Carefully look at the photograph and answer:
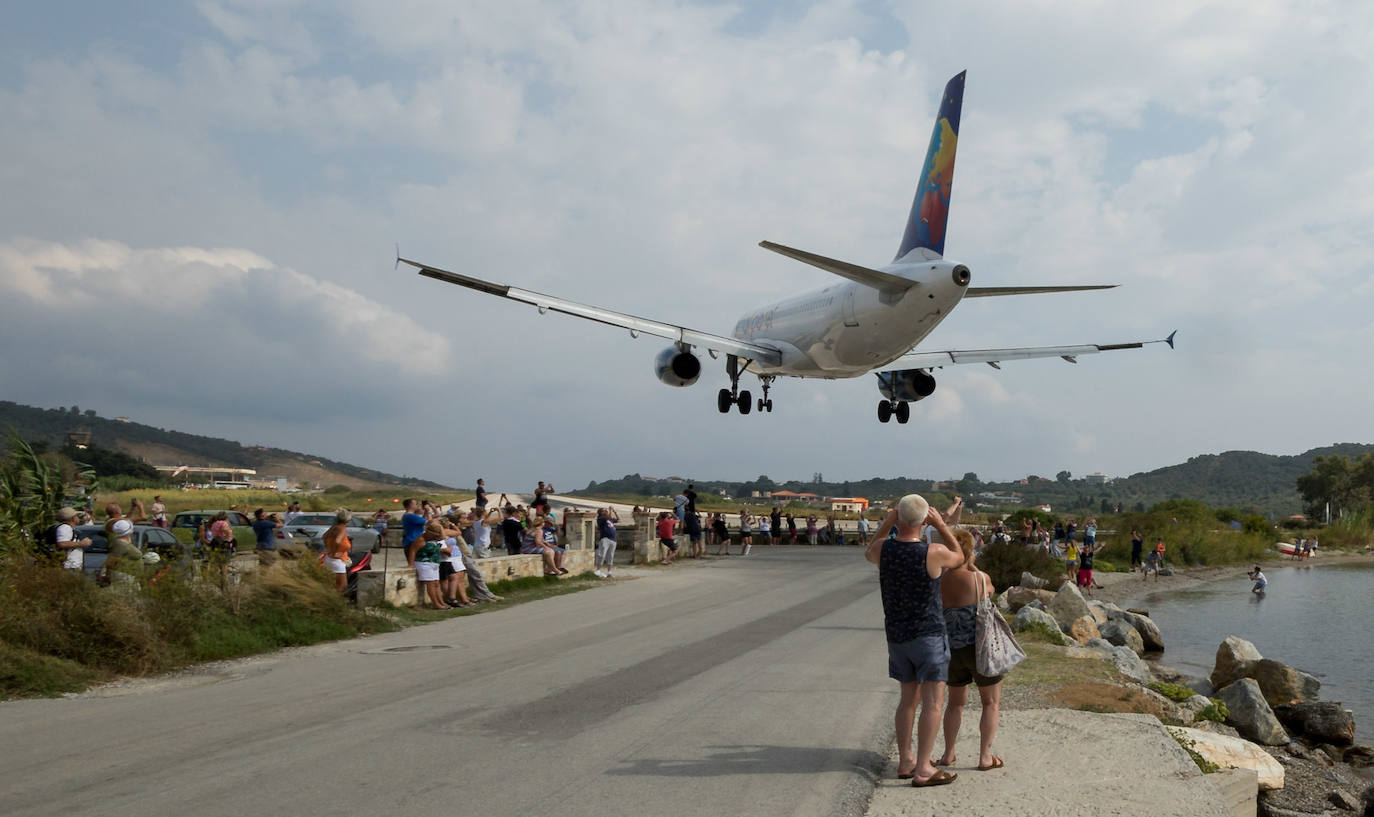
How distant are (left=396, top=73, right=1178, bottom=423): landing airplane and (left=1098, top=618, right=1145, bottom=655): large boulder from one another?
7.02 metres

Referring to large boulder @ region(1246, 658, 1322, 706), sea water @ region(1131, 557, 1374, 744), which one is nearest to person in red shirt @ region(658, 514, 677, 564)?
sea water @ region(1131, 557, 1374, 744)

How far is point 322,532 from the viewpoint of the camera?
2688cm

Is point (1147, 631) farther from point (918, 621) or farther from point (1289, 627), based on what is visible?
point (918, 621)

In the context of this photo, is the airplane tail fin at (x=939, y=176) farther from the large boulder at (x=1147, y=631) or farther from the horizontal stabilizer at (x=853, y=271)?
the large boulder at (x=1147, y=631)

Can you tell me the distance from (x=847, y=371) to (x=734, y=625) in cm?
1554

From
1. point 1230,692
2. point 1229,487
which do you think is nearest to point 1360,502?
point 1229,487

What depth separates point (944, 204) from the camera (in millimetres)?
26594

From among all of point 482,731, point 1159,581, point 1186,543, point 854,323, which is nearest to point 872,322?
point 854,323

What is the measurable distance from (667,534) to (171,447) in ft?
426

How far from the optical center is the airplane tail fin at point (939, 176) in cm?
2647

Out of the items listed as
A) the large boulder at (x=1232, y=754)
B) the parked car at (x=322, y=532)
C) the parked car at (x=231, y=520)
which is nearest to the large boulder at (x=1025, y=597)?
the large boulder at (x=1232, y=754)

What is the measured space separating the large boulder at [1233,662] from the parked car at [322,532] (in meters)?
17.8

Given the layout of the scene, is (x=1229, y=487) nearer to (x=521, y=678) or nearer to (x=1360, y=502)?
(x=1360, y=502)

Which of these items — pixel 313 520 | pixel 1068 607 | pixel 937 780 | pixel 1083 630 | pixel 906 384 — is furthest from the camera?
pixel 906 384
